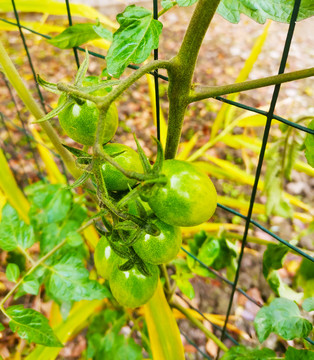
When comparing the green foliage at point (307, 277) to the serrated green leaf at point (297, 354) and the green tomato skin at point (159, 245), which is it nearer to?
the serrated green leaf at point (297, 354)

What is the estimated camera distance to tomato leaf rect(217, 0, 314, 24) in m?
0.49

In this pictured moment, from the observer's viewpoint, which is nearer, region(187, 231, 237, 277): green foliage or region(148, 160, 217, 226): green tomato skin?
region(148, 160, 217, 226): green tomato skin

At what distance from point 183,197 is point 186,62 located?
21 centimetres

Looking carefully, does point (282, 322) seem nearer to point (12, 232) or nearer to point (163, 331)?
point (163, 331)

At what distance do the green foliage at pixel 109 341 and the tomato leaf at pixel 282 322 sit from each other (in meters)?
0.54

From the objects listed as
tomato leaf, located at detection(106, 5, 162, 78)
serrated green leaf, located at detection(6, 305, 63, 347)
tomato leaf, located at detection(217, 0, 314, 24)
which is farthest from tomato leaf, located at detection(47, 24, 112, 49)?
serrated green leaf, located at detection(6, 305, 63, 347)

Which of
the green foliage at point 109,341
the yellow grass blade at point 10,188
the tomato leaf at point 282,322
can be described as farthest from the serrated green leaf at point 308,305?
the yellow grass blade at point 10,188

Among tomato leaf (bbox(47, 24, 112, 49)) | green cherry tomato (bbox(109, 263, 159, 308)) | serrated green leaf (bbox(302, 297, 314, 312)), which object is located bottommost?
serrated green leaf (bbox(302, 297, 314, 312))

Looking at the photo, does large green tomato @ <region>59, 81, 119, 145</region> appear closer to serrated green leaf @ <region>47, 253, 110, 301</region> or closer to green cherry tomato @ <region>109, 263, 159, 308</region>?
green cherry tomato @ <region>109, 263, 159, 308</region>

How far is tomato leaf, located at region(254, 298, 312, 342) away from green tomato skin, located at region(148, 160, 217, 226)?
14.9 inches

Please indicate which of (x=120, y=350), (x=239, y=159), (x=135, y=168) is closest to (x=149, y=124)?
(x=239, y=159)

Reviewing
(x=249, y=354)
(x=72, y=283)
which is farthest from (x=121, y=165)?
(x=249, y=354)

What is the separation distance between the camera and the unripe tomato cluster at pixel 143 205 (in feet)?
1.61

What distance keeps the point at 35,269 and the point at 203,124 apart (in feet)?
6.03
